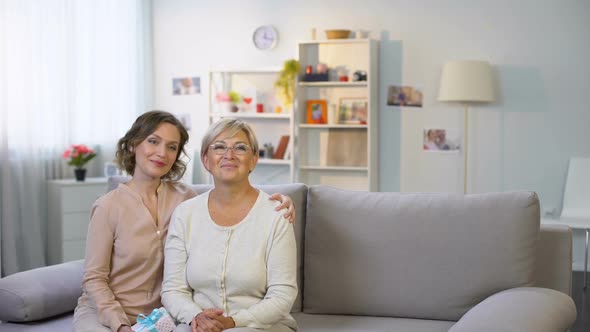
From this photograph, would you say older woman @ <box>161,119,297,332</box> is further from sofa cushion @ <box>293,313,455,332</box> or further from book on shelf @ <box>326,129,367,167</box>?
book on shelf @ <box>326,129,367,167</box>

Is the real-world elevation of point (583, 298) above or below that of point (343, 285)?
below

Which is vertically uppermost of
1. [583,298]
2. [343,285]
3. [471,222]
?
[471,222]

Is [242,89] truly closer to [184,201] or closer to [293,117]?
[293,117]

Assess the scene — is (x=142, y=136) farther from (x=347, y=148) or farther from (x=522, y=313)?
(x=347, y=148)

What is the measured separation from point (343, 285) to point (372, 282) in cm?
11

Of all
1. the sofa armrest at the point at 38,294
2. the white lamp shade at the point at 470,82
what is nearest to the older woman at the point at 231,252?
the sofa armrest at the point at 38,294

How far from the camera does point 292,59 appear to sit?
20.8 feet

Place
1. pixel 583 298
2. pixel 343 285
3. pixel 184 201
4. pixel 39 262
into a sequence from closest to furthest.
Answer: pixel 184 201
pixel 343 285
pixel 583 298
pixel 39 262

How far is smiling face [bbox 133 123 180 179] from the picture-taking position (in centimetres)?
264

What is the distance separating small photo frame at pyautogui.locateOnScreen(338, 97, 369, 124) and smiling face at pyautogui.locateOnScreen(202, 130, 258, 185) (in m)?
3.80

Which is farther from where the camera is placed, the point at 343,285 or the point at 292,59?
the point at 292,59

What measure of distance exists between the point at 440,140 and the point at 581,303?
6.29 feet

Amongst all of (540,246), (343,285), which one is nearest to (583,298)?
(540,246)

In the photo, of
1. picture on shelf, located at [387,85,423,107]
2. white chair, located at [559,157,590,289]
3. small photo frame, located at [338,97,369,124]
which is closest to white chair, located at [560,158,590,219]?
white chair, located at [559,157,590,289]
